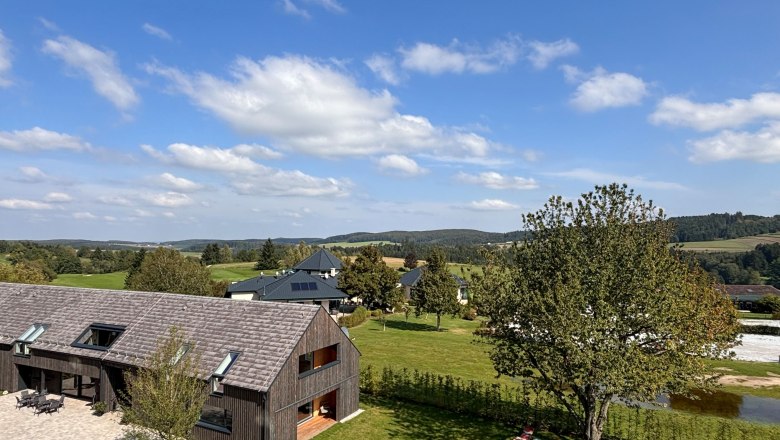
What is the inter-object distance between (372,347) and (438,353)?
22.3 ft

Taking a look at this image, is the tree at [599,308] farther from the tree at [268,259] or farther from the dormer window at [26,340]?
the tree at [268,259]

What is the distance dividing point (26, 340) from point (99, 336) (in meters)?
5.11

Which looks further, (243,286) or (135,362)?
(243,286)

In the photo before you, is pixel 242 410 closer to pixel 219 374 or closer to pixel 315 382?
pixel 219 374

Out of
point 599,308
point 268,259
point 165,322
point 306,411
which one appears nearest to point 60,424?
point 165,322

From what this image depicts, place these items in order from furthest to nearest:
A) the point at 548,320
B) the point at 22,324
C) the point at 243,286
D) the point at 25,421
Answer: the point at 243,286 → the point at 22,324 → the point at 25,421 → the point at 548,320

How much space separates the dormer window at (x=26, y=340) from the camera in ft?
87.5

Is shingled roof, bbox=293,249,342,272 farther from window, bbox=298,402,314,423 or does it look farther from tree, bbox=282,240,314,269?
window, bbox=298,402,314,423

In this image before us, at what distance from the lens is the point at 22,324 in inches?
1110

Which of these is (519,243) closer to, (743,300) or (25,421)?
(25,421)

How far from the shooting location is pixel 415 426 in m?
23.3

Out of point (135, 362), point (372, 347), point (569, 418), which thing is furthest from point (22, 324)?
point (569, 418)

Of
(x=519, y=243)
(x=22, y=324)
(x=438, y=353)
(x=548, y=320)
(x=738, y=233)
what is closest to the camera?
(x=548, y=320)

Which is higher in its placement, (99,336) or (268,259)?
(99,336)
